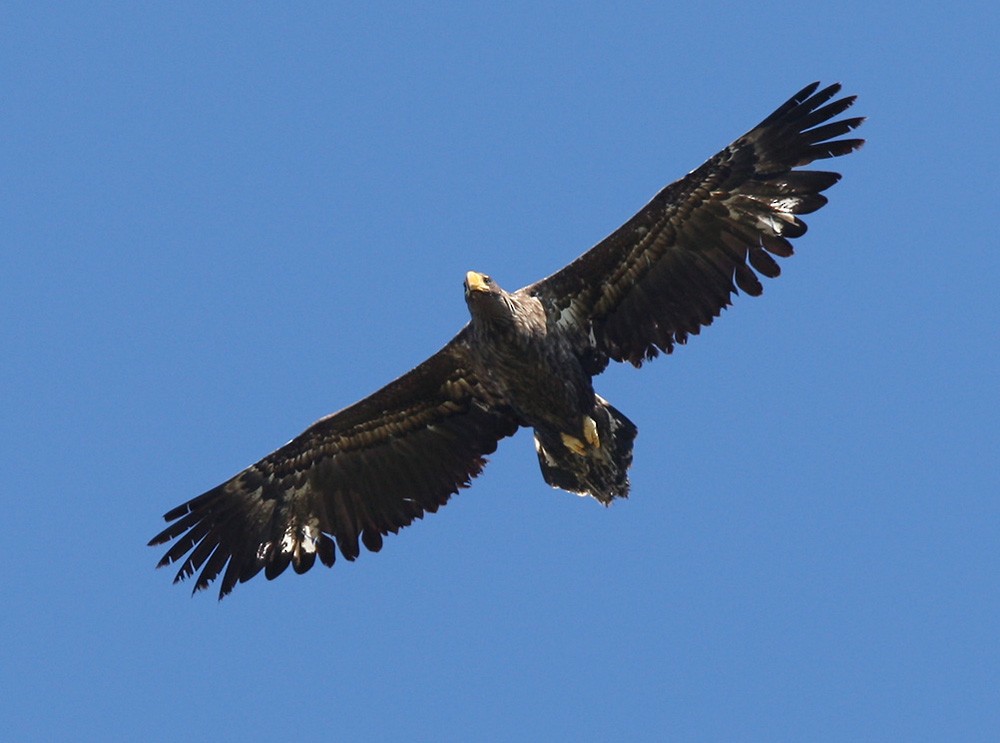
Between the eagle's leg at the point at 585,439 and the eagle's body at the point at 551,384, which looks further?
the eagle's leg at the point at 585,439

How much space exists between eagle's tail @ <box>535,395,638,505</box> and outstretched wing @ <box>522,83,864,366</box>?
615mm

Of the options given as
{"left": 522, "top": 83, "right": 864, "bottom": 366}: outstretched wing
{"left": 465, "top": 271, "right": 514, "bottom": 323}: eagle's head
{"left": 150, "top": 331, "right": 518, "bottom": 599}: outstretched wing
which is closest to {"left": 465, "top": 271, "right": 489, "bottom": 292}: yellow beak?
{"left": 465, "top": 271, "right": 514, "bottom": 323}: eagle's head

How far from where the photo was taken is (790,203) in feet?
52.3

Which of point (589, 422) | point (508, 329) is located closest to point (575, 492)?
point (589, 422)

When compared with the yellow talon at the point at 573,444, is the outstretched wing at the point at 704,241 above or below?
above

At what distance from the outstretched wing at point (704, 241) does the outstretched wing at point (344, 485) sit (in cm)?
155

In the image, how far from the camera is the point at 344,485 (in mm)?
17391

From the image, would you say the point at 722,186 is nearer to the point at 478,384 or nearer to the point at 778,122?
the point at 778,122

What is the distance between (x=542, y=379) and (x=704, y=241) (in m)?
2.00

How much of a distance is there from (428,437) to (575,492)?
161 centimetres

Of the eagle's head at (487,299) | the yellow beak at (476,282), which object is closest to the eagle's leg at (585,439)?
the eagle's head at (487,299)

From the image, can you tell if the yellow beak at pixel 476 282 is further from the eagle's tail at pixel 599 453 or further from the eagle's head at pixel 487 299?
the eagle's tail at pixel 599 453

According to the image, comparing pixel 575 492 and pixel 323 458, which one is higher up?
pixel 323 458

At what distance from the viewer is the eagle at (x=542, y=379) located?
52.4 feet
